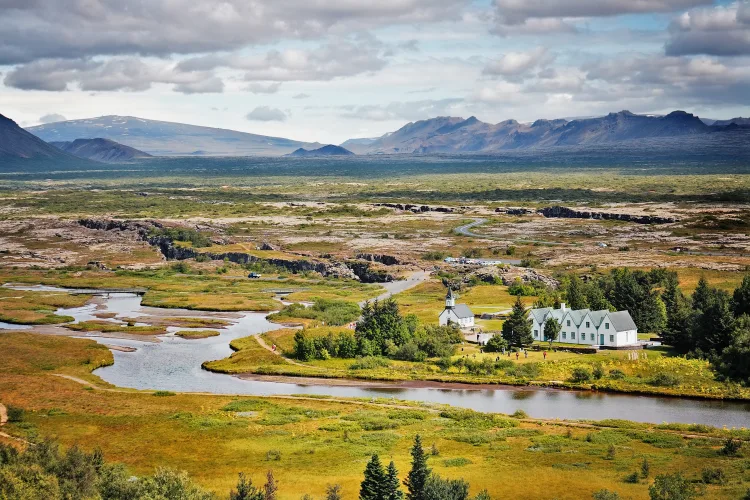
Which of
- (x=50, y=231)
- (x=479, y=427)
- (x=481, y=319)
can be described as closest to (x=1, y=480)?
(x=479, y=427)

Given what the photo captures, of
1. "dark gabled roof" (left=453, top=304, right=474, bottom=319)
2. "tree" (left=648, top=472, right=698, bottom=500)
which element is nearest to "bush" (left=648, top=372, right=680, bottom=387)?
"dark gabled roof" (left=453, top=304, right=474, bottom=319)

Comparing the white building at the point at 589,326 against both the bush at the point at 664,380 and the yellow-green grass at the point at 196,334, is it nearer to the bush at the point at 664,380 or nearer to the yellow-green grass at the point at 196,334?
the bush at the point at 664,380

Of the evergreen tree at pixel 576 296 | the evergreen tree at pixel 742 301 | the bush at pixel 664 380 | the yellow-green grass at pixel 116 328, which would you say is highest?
the evergreen tree at pixel 742 301

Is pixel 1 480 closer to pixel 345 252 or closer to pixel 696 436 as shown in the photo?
pixel 696 436

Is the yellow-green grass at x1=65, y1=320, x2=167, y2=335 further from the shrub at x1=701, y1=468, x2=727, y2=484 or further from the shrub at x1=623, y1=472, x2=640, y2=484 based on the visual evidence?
the shrub at x1=701, y1=468, x2=727, y2=484

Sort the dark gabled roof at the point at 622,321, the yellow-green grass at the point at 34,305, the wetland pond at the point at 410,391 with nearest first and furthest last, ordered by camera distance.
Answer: the wetland pond at the point at 410,391
the dark gabled roof at the point at 622,321
the yellow-green grass at the point at 34,305

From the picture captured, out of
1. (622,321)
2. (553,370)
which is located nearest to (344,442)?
(553,370)

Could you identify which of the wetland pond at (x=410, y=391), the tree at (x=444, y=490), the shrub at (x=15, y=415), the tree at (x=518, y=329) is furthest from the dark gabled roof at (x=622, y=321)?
the shrub at (x=15, y=415)
